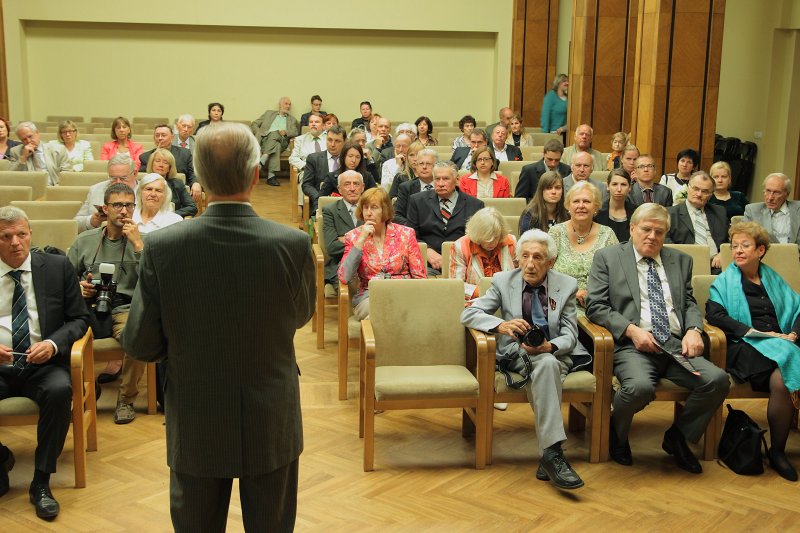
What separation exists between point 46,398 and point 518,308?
7.52 ft

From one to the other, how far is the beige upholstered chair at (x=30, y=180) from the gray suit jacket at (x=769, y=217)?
5777 millimetres

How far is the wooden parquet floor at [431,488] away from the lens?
3.96m

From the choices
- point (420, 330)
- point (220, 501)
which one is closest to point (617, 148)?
point (420, 330)

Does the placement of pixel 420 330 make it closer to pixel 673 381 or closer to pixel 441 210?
pixel 673 381

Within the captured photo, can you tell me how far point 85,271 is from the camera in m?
5.08

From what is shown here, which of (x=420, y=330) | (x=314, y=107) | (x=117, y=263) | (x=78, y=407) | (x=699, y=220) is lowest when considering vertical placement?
(x=78, y=407)

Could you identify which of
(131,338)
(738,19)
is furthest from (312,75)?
(131,338)

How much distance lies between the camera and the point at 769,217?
6680 mm

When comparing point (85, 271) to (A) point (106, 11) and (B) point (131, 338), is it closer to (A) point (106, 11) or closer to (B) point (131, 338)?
(B) point (131, 338)

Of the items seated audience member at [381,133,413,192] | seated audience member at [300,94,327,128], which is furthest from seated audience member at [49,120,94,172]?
seated audience member at [300,94,327,128]

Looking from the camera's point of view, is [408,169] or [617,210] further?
[408,169]

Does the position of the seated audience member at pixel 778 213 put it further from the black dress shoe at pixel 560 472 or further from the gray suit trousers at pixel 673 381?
the black dress shoe at pixel 560 472

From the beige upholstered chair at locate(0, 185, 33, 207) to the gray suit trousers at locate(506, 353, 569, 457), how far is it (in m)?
4.57

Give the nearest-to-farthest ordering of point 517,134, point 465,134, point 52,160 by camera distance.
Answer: point 52,160, point 465,134, point 517,134
